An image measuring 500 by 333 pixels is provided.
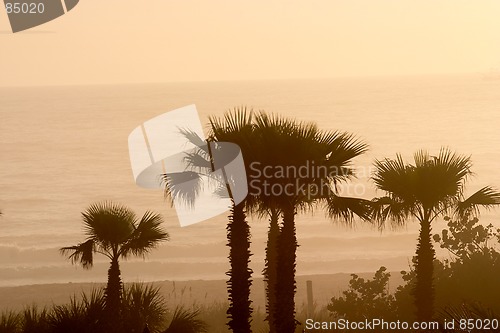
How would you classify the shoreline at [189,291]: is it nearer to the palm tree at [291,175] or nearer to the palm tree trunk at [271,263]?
the palm tree trunk at [271,263]

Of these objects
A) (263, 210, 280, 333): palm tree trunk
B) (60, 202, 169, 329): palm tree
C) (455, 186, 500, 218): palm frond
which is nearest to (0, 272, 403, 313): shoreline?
(60, 202, 169, 329): palm tree

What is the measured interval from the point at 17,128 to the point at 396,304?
161603 millimetres

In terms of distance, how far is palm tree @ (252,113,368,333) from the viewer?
1845cm

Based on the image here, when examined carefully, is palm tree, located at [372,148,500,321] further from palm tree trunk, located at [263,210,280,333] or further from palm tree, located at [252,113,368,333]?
palm tree trunk, located at [263,210,280,333]

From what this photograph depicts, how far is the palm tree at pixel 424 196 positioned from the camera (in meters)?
20.3

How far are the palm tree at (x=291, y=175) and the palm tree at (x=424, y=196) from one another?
144 centimetres

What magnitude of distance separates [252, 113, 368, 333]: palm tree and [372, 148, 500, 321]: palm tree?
144 centimetres

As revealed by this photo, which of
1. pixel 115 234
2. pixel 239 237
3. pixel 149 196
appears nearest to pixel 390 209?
pixel 239 237

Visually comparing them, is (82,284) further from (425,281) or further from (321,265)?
(425,281)

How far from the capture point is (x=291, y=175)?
60.3 feet

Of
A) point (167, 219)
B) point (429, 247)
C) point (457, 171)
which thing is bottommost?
point (429, 247)

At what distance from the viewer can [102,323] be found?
17953 millimetres

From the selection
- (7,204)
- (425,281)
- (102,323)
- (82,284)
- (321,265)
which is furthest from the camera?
(7,204)

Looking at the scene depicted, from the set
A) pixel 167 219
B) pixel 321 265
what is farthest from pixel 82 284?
pixel 167 219
